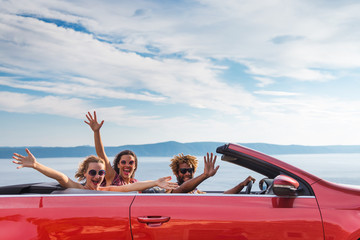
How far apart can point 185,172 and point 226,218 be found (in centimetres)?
134

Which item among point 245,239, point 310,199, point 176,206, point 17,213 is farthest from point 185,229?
point 17,213

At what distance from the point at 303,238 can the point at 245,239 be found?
1.41ft

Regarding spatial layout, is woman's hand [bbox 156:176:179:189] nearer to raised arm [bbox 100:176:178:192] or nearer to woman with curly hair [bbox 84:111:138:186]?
raised arm [bbox 100:176:178:192]

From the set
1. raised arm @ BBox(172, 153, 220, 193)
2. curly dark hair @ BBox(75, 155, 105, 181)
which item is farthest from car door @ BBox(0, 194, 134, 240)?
curly dark hair @ BBox(75, 155, 105, 181)

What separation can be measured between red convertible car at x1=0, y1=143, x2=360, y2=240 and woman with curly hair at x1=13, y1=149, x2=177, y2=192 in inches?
12.1

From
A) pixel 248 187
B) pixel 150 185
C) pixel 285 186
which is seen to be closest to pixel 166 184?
pixel 150 185

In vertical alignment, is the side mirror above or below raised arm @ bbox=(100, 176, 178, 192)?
above

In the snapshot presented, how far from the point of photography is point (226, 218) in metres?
2.71

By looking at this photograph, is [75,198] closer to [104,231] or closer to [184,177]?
[104,231]

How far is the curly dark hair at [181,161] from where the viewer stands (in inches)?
161

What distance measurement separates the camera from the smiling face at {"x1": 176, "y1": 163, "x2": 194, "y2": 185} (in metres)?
4.01

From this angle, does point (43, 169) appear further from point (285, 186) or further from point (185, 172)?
point (285, 186)

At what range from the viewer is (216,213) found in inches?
108

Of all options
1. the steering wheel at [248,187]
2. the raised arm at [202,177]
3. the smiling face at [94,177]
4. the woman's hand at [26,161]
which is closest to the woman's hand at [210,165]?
the raised arm at [202,177]
